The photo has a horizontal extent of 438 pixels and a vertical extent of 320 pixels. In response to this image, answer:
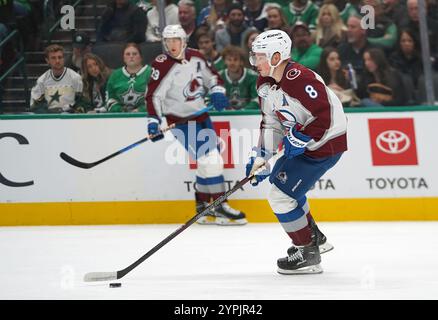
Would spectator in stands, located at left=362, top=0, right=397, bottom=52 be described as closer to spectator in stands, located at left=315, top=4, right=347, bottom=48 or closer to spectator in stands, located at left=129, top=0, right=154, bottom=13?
spectator in stands, located at left=315, top=4, right=347, bottom=48

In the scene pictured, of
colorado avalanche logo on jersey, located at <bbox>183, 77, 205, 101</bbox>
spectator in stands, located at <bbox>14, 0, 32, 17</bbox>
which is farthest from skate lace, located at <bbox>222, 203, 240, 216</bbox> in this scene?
spectator in stands, located at <bbox>14, 0, 32, 17</bbox>

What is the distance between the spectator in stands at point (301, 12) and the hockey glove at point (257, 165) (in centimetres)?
248

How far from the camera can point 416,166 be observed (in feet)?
26.0

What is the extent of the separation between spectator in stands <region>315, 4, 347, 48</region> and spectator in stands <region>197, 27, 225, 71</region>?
744 mm

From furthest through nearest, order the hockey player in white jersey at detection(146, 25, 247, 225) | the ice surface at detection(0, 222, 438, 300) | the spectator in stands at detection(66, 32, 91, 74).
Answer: the spectator in stands at detection(66, 32, 91, 74), the hockey player in white jersey at detection(146, 25, 247, 225), the ice surface at detection(0, 222, 438, 300)

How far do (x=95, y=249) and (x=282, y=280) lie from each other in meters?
1.65

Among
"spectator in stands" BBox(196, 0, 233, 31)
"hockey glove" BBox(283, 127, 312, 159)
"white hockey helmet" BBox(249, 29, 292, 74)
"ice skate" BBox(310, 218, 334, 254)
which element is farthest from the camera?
"spectator in stands" BBox(196, 0, 233, 31)

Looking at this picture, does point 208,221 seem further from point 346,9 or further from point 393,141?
point 346,9

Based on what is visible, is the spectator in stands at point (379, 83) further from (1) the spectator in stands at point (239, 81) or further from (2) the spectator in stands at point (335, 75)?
(1) the spectator in stands at point (239, 81)

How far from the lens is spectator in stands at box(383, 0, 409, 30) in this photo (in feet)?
26.9

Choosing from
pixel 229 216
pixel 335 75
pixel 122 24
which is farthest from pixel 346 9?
pixel 229 216

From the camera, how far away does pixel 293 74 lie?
19.3 feet

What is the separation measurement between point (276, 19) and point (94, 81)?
4.66 feet
